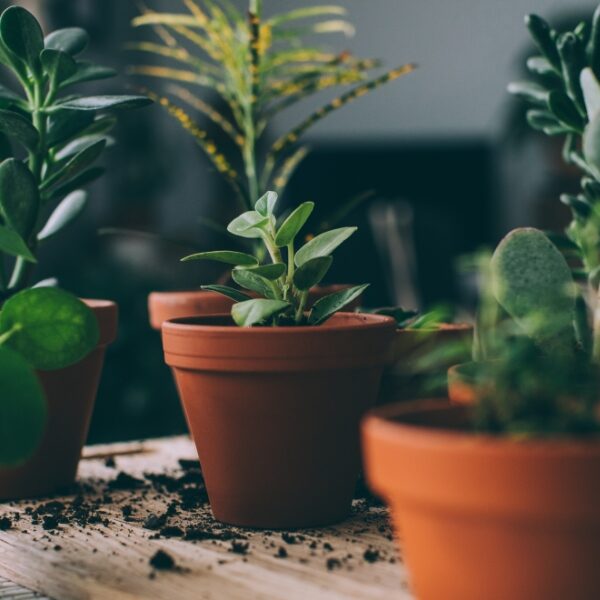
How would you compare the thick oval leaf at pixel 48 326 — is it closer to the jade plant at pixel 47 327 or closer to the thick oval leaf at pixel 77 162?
the jade plant at pixel 47 327

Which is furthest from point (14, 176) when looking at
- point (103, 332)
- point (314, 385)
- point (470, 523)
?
point (470, 523)

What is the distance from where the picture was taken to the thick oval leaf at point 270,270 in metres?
0.75

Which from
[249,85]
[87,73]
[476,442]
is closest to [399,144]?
[249,85]

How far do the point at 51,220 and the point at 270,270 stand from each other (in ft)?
1.21

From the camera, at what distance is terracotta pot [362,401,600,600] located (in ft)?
1.45

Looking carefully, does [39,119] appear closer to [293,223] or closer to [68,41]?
[68,41]

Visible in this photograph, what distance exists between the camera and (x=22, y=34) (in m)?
0.86

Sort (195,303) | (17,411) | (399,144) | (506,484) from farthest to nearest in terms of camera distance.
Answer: (399,144), (195,303), (17,411), (506,484)

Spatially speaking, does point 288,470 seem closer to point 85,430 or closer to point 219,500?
point 219,500

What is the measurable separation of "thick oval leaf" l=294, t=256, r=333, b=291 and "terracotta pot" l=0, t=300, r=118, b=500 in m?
0.26

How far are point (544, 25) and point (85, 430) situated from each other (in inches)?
23.7

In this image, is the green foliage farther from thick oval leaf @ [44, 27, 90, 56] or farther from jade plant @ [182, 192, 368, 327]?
jade plant @ [182, 192, 368, 327]

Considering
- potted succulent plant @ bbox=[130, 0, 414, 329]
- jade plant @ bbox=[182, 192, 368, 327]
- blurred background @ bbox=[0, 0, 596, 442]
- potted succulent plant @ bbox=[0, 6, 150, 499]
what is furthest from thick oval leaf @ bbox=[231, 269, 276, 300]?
blurred background @ bbox=[0, 0, 596, 442]

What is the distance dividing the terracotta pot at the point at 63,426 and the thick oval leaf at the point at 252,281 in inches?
8.7
